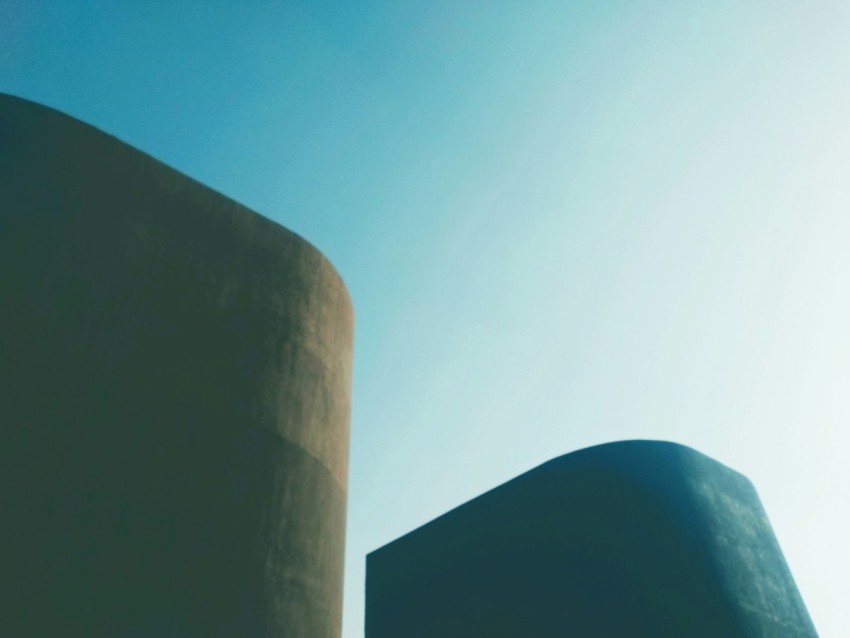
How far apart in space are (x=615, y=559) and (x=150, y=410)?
8813 mm

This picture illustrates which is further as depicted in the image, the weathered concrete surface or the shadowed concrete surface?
the weathered concrete surface

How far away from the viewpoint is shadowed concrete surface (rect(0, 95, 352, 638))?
4480mm

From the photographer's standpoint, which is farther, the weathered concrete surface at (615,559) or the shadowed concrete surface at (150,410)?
the weathered concrete surface at (615,559)

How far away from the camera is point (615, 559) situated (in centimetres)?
1134

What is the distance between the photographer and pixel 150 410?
522cm

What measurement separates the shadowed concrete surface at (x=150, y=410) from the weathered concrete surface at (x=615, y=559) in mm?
6567

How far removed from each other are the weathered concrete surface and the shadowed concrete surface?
6567mm

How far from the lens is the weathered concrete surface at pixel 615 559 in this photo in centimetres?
1058

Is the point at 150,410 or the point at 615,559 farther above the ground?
the point at 615,559

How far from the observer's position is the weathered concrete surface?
416 inches

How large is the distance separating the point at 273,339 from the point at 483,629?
8.90 m

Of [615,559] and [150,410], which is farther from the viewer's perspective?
[615,559]

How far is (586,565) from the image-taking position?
11656 millimetres

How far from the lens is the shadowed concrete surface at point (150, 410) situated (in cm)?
448
